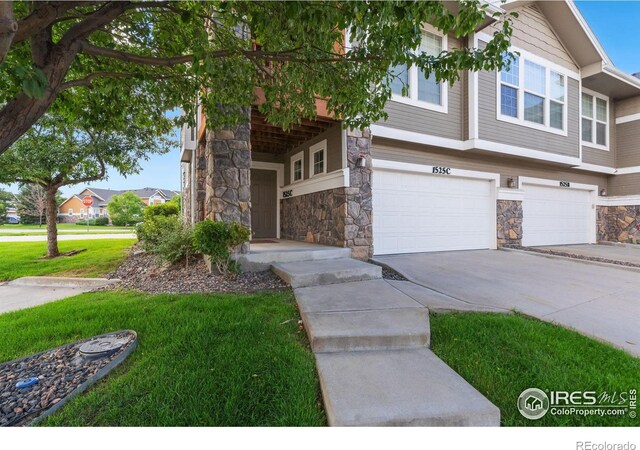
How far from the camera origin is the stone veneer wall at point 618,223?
1116 cm

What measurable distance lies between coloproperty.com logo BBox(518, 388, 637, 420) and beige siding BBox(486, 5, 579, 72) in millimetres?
9692

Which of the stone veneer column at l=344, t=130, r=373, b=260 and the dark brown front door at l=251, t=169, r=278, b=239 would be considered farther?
the dark brown front door at l=251, t=169, r=278, b=239

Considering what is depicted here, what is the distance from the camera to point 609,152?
11461 mm

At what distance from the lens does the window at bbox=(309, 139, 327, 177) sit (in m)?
7.12

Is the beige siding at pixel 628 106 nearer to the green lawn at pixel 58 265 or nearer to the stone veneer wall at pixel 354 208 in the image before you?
the stone veneer wall at pixel 354 208

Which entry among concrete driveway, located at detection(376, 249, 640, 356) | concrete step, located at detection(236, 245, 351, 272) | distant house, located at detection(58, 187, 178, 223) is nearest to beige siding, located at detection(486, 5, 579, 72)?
concrete driveway, located at detection(376, 249, 640, 356)

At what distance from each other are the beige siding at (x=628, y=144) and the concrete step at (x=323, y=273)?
13036 millimetres

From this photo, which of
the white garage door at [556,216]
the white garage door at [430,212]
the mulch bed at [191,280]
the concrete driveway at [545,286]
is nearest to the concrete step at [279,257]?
the mulch bed at [191,280]

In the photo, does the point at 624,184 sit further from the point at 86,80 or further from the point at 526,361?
the point at 86,80

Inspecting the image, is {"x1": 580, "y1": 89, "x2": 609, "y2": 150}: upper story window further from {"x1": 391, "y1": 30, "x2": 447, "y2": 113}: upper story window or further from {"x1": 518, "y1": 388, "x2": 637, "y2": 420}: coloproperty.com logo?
{"x1": 518, "y1": 388, "x2": 637, "y2": 420}: coloproperty.com logo

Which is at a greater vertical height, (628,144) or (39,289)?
(628,144)

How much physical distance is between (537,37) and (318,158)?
8161mm

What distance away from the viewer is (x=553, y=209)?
34.5 ft

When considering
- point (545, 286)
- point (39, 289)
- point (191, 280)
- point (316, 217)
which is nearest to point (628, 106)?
point (545, 286)
